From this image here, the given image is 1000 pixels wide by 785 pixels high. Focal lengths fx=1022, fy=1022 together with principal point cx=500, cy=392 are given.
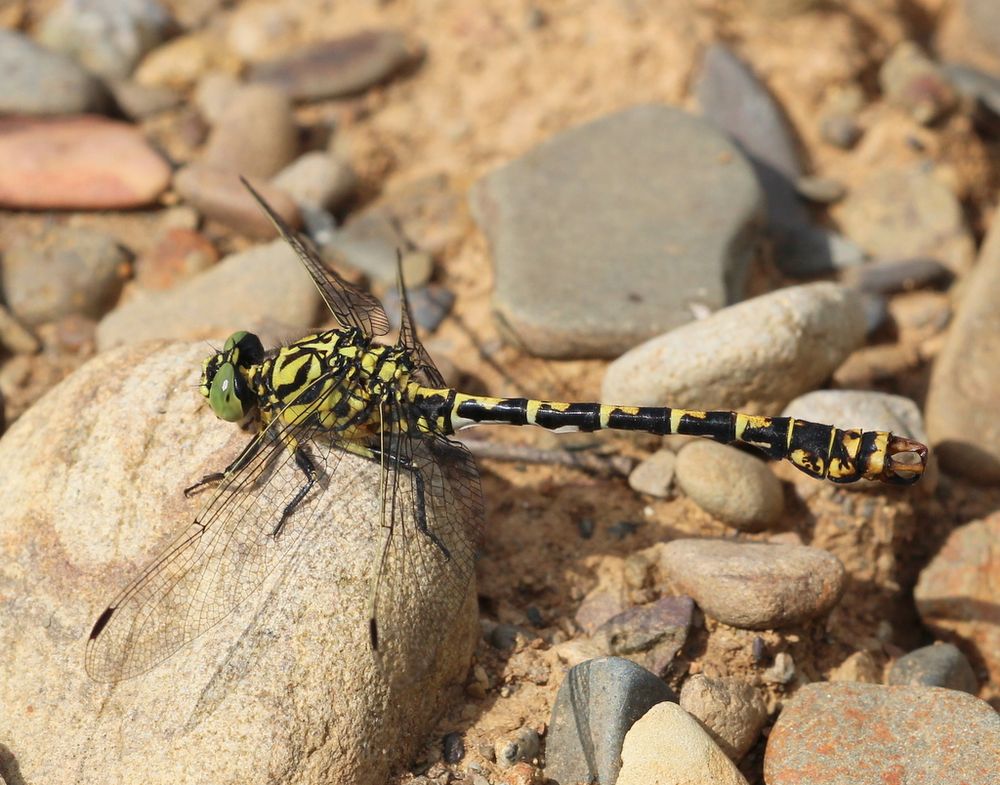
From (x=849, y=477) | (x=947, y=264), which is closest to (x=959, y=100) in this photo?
(x=947, y=264)

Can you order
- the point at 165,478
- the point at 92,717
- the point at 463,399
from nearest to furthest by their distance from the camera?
the point at 92,717, the point at 165,478, the point at 463,399

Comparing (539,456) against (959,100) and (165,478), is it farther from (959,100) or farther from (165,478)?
(959,100)

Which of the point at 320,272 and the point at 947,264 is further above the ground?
the point at 320,272

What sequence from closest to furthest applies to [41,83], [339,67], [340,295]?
[340,295]
[41,83]
[339,67]

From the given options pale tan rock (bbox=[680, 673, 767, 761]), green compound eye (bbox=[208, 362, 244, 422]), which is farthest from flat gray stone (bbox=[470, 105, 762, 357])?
pale tan rock (bbox=[680, 673, 767, 761])

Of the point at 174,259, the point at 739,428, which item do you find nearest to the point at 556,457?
the point at 739,428

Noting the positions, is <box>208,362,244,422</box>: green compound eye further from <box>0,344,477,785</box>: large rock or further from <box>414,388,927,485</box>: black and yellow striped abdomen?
<box>414,388,927,485</box>: black and yellow striped abdomen

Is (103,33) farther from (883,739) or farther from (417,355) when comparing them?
(883,739)
